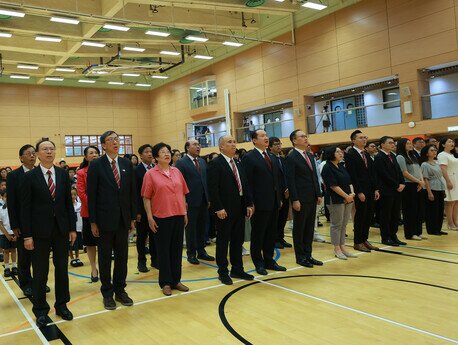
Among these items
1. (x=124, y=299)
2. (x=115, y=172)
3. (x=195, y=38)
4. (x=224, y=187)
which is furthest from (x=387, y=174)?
(x=195, y=38)

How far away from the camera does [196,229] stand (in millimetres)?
6410

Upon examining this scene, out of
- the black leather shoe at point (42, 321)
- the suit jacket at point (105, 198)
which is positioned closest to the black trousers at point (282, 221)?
the suit jacket at point (105, 198)

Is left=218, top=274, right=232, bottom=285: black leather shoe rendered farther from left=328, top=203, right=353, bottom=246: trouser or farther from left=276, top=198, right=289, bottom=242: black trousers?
left=276, top=198, right=289, bottom=242: black trousers

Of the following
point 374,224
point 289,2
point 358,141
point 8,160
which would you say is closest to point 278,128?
point 289,2

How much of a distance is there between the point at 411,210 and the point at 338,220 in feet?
6.49

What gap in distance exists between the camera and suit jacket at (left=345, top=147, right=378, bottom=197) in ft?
20.0

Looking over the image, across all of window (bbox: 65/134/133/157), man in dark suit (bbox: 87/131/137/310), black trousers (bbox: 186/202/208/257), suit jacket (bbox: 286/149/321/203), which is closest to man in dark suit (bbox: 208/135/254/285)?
suit jacket (bbox: 286/149/321/203)

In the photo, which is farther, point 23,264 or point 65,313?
point 23,264

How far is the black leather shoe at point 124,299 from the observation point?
13.9 feet

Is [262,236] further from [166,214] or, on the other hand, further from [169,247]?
[166,214]

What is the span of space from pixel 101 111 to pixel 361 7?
16.9m

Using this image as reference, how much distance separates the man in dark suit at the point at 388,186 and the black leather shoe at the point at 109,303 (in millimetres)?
4383

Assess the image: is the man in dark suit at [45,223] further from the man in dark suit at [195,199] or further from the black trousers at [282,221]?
the black trousers at [282,221]

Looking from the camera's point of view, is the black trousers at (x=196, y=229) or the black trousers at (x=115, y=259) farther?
the black trousers at (x=196, y=229)
